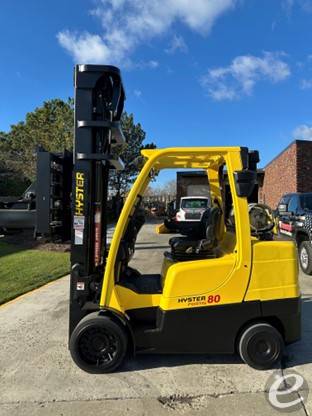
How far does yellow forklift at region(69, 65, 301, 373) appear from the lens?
Answer: 4.11 metres

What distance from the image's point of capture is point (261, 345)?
420 cm

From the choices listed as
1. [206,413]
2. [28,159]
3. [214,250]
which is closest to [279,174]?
[28,159]

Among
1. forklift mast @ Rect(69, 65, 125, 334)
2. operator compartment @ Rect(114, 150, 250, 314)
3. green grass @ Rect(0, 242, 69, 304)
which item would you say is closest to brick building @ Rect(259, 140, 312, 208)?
green grass @ Rect(0, 242, 69, 304)

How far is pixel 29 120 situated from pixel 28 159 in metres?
3.66

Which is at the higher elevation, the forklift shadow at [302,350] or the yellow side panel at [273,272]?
the yellow side panel at [273,272]

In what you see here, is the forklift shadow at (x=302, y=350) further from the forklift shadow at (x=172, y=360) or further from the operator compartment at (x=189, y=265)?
the operator compartment at (x=189, y=265)

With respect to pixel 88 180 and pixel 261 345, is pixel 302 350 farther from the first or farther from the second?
pixel 88 180

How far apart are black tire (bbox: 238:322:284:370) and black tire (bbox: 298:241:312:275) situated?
523cm

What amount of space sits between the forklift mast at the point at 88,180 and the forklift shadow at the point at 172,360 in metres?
0.75

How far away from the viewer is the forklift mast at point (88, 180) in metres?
4.28

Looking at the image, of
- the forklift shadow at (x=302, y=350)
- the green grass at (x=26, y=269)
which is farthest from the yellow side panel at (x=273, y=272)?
the green grass at (x=26, y=269)

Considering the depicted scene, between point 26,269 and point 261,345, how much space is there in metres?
6.86

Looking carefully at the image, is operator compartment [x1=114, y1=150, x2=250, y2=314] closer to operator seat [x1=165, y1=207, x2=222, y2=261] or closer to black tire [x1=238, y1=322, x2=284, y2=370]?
operator seat [x1=165, y1=207, x2=222, y2=261]

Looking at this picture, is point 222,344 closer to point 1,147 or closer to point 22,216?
point 22,216
